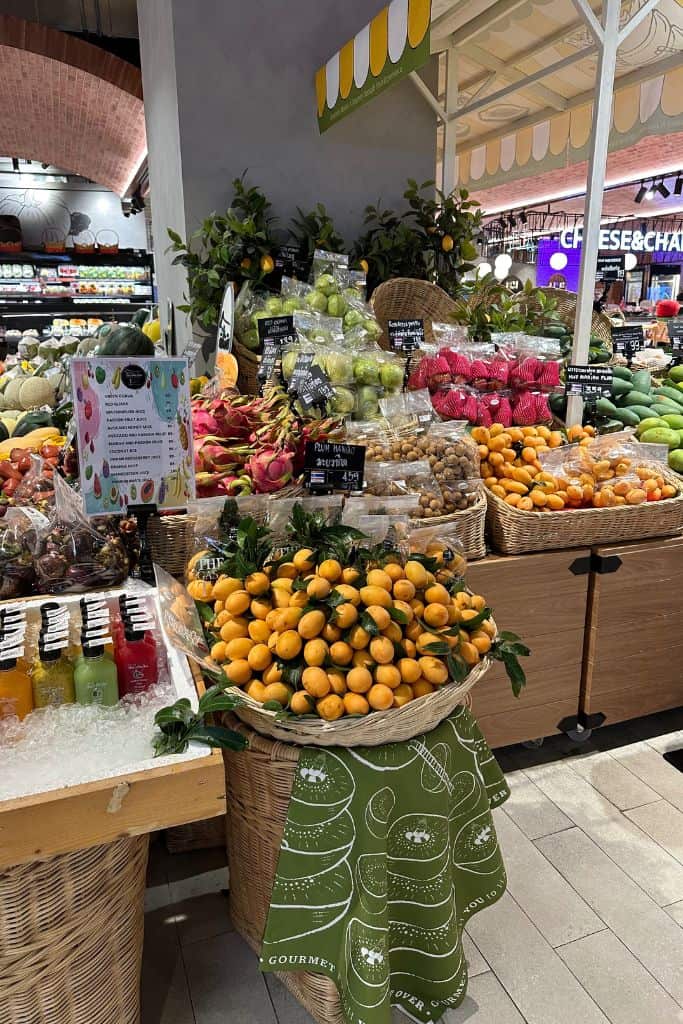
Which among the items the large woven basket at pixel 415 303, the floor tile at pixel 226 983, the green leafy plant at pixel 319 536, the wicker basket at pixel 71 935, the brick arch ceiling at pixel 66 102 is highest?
the brick arch ceiling at pixel 66 102

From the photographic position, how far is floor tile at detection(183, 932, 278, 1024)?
62.1 inches

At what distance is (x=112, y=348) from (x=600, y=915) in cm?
222

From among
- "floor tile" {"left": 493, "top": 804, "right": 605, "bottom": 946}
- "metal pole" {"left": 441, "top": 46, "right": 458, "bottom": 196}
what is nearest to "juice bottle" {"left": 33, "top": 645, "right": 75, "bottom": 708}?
"floor tile" {"left": 493, "top": 804, "right": 605, "bottom": 946}

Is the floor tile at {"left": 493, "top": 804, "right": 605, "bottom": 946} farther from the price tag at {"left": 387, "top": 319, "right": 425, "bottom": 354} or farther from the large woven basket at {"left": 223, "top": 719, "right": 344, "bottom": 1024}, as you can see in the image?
the price tag at {"left": 387, "top": 319, "right": 425, "bottom": 354}

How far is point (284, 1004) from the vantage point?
1604 millimetres

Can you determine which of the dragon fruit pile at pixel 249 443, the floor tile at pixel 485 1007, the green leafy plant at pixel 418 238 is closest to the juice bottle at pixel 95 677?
the dragon fruit pile at pixel 249 443

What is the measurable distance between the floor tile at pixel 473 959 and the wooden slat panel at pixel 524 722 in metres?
0.68

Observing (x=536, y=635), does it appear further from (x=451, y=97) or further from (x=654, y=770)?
(x=451, y=97)

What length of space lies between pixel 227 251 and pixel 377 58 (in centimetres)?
110

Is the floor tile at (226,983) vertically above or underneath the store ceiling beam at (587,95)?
underneath

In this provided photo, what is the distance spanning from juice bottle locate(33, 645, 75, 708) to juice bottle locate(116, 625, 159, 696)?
0.10 meters

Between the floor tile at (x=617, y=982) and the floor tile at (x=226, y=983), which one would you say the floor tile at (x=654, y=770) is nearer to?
the floor tile at (x=617, y=982)

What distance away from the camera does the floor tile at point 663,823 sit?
2059mm

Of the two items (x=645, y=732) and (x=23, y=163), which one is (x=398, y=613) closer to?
(x=645, y=732)
